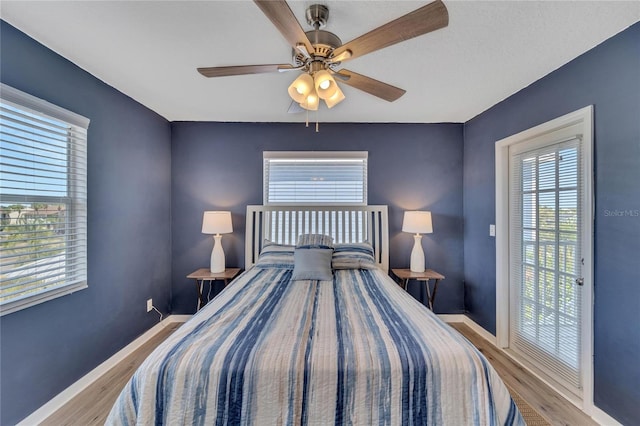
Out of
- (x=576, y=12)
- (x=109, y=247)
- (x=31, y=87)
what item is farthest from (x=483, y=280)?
(x=31, y=87)

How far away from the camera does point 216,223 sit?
300 cm

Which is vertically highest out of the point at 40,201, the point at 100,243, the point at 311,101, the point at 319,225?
the point at 311,101

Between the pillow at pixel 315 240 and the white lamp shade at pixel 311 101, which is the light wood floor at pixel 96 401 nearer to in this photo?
the pillow at pixel 315 240

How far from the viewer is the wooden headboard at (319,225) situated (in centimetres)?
327

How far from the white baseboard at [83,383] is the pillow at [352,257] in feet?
7.09

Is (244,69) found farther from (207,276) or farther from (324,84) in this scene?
(207,276)

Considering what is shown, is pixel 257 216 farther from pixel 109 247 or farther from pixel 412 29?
pixel 412 29

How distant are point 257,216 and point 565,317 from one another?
3120 mm

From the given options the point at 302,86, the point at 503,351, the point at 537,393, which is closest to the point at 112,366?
the point at 302,86

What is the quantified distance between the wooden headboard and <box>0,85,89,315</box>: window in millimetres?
1613

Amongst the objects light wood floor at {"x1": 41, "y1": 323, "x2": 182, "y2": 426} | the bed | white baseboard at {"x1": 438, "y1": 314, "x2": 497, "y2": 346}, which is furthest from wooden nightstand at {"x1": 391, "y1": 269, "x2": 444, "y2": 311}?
light wood floor at {"x1": 41, "y1": 323, "x2": 182, "y2": 426}

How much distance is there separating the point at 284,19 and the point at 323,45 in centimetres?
29

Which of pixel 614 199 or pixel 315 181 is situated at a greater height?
pixel 315 181

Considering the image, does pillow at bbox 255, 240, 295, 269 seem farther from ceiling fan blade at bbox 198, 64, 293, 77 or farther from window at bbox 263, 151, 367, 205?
ceiling fan blade at bbox 198, 64, 293, 77
